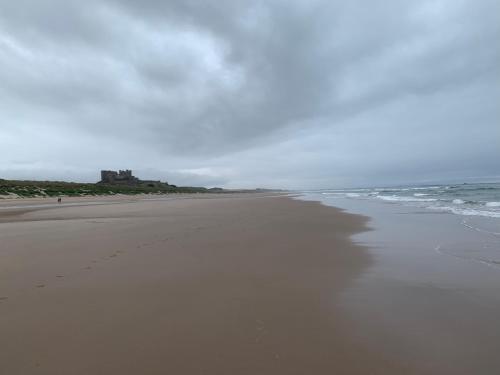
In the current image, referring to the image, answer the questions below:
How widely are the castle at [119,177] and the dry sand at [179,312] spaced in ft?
289

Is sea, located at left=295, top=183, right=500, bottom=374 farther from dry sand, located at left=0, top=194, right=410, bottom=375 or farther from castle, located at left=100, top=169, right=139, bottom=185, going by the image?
castle, located at left=100, top=169, right=139, bottom=185

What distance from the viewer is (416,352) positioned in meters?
2.67

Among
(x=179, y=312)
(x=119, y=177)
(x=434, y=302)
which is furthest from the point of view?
(x=119, y=177)

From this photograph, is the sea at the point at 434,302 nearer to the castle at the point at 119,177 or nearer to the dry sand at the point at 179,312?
the dry sand at the point at 179,312

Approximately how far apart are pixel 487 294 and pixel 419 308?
45.4 inches

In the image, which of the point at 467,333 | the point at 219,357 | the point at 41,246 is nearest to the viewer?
the point at 219,357

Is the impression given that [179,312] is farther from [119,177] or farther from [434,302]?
[119,177]

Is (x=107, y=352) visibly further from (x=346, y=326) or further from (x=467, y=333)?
(x=467, y=333)

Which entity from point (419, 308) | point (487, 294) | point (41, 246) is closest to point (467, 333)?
point (419, 308)

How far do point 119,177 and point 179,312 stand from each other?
95.5 metres

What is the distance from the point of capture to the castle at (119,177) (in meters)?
89.4

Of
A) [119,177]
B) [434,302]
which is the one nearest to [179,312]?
[434,302]

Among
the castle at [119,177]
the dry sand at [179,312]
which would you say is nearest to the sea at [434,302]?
the dry sand at [179,312]

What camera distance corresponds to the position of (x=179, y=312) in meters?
3.50
